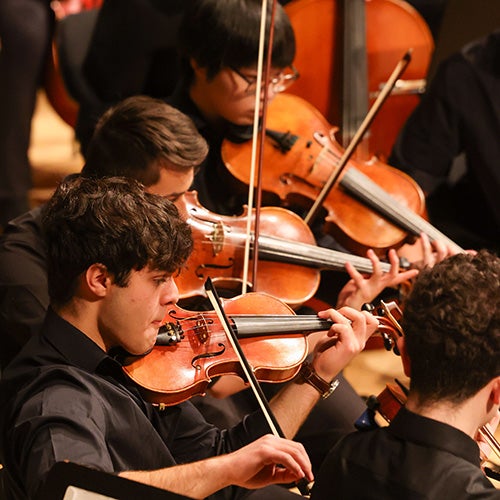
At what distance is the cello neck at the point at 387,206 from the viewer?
7.46 ft

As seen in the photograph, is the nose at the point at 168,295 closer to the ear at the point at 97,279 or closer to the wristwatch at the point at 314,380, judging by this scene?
the ear at the point at 97,279

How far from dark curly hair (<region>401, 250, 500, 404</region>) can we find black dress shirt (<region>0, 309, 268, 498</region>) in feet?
1.43

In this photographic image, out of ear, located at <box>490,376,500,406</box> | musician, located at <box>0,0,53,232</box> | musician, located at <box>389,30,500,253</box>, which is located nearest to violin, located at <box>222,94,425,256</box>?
musician, located at <box>389,30,500,253</box>

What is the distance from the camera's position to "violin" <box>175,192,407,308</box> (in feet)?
6.52

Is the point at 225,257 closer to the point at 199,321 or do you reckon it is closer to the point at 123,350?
the point at 199,321

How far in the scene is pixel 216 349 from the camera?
5.36 ft

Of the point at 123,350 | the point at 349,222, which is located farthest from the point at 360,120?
the point at 123,350

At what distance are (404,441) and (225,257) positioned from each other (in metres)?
0.85

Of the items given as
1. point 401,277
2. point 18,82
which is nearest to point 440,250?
point 401,277

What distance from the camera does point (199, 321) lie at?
5.46 feet

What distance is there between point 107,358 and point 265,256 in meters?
0.68

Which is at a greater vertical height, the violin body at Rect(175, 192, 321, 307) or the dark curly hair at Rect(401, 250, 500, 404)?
the dark curly hair at Rect(401, 250, 500, 404)

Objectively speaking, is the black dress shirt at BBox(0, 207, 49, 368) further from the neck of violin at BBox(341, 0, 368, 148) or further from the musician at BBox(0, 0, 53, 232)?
the musician at BBox(0, 0, 53, 232)

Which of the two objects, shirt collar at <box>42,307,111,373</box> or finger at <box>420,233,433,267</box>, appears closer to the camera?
shirt collar at <box>42,307,111,373</box>
